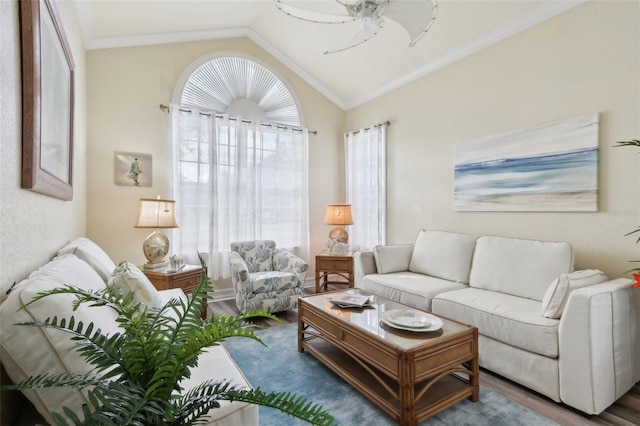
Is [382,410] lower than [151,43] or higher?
lower

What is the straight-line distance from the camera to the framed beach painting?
2.50m

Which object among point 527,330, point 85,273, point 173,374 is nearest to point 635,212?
point 527,330

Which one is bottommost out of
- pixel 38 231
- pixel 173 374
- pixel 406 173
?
pixel 173 374

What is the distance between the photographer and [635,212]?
2.27 meters

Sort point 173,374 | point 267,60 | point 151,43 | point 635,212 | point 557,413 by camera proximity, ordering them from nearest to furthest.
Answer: point 173,374, point 557,413, point 635,212, point 151,43, point 267,60

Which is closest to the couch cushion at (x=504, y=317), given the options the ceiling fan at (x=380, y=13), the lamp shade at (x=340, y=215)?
the lamp shade at (x=340, y=215)

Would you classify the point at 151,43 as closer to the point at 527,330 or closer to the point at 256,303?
the point at 256,303

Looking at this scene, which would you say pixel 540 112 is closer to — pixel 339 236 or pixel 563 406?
pixel 563 406

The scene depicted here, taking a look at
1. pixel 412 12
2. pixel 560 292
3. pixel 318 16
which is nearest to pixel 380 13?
pixel 412 12

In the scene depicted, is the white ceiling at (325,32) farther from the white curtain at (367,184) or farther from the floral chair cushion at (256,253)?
the floral chair cushion at (256,253)

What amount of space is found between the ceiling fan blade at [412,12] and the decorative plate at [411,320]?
198 cm

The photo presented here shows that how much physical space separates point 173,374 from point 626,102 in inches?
127

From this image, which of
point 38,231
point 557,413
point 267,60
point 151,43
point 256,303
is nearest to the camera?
point 38,231

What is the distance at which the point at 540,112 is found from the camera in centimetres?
279
